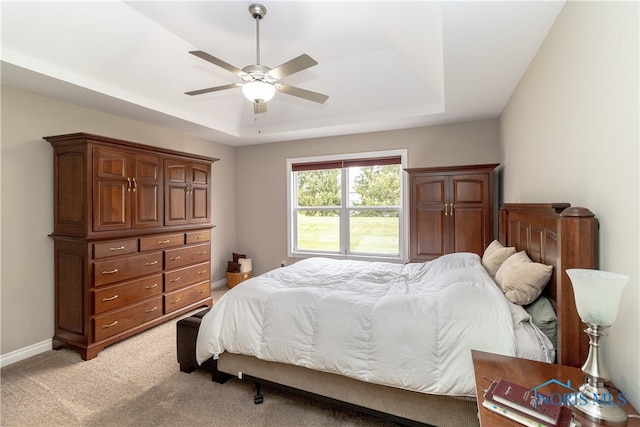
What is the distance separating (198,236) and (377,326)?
2931mm

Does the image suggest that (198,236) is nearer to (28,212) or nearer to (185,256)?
(185,256)

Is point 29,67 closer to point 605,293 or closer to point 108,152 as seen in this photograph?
point 108,152

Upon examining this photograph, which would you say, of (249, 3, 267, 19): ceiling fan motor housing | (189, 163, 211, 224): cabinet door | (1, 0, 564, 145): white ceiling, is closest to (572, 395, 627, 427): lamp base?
(1, 0, 564, 145): white ceiling

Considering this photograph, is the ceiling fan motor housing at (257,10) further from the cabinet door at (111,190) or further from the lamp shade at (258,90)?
the cabinet door at (111,190)

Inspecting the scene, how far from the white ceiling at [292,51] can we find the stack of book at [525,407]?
5.97ft

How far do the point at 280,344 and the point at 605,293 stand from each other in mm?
1655

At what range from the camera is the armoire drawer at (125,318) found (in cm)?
282

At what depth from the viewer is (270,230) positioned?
5266 millimetres

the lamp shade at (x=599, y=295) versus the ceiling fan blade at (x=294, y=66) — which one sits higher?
the ceiling fan blade at (x=294, y=66)

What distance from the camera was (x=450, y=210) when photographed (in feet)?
11.7

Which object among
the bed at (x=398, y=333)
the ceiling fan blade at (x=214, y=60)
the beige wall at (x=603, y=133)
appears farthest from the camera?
the ceiling fan blade at (x=214, y=60)

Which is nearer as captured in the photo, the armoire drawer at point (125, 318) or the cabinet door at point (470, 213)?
the armoire drawer at point (125, 318)

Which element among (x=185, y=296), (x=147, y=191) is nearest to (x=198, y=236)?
(x=185, y=296)

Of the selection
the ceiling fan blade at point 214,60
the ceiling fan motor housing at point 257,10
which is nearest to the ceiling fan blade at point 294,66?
the ceiling fan blade at point 214,60
